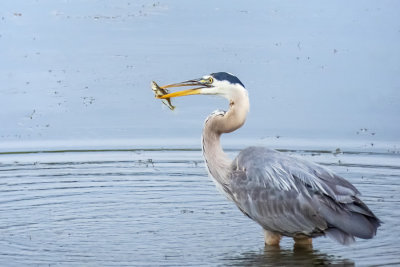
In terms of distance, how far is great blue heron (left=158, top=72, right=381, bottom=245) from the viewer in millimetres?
9758

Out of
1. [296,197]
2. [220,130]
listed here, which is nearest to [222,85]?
[220,130]

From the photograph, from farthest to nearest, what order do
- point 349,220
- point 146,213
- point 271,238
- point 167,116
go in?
point 167,116 → point 146,213 → point 271,238 → point 349,220

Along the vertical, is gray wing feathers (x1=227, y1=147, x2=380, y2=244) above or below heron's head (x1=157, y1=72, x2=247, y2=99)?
below

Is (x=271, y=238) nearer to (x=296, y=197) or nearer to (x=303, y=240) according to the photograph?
(x=303, y=240)

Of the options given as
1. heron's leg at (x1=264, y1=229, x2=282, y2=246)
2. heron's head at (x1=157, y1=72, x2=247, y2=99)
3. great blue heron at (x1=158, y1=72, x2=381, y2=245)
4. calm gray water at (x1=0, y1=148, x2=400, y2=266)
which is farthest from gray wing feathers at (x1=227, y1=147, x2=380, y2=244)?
heron's head at (x1=157, y1=72, x2=247, y2=99)

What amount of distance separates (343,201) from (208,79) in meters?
2.06

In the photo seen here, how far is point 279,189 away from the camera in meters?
10.3

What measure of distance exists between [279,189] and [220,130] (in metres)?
1.00

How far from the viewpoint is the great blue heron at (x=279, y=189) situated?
9.76m

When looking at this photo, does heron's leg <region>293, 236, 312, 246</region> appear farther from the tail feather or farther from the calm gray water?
the tail feather

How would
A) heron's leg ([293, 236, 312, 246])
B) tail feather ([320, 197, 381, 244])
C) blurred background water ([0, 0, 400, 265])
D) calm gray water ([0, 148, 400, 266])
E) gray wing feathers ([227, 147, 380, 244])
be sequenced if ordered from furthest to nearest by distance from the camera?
blurred background water ([0, 0, 400, 265]) → heron's leg ([293, 236, 312, 246]) → calm gray water ([0, 148, 400, 266]) → gray wing feathers ([227, 147, 380, 244]) → tail feather ([320, 197, 381, 244])

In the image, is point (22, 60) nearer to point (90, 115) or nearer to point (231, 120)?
point (90, 115)

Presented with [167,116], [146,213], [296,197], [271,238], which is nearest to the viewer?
[296,197]

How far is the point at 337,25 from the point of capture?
1004 inches
